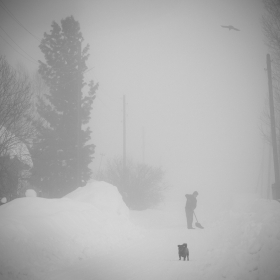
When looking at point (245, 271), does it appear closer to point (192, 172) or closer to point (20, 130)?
point (20, 130)

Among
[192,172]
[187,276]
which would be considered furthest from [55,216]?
[192,172]

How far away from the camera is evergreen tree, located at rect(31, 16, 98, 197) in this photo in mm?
14547

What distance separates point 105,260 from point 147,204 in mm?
14417

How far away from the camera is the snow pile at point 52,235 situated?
14.9ft

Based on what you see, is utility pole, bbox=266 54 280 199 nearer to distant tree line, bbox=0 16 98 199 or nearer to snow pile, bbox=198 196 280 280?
snow pile, bbox=198 196 280 280

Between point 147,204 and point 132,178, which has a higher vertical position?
point 132,178

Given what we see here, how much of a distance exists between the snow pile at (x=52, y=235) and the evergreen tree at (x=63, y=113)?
23.2 feet

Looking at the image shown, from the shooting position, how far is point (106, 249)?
6.38 m

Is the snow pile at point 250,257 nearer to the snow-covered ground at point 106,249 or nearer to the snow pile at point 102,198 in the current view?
the snow-covered ground at point 106,249

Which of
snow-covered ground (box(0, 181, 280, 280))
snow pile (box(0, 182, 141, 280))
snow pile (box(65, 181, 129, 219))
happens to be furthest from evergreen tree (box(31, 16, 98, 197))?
snow-covered ground (box(0, 181, 280, 280))

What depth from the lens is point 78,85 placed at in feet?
48.3

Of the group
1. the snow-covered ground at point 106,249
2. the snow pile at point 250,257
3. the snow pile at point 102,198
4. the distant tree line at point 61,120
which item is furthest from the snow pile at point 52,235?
the distant tree line at point 61,120

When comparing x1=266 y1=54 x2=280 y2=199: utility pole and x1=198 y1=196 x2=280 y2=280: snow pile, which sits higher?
x1=266 y1=54 x2=280 y2=199: utility pole

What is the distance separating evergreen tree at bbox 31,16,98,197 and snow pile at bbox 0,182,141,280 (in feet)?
23.2
